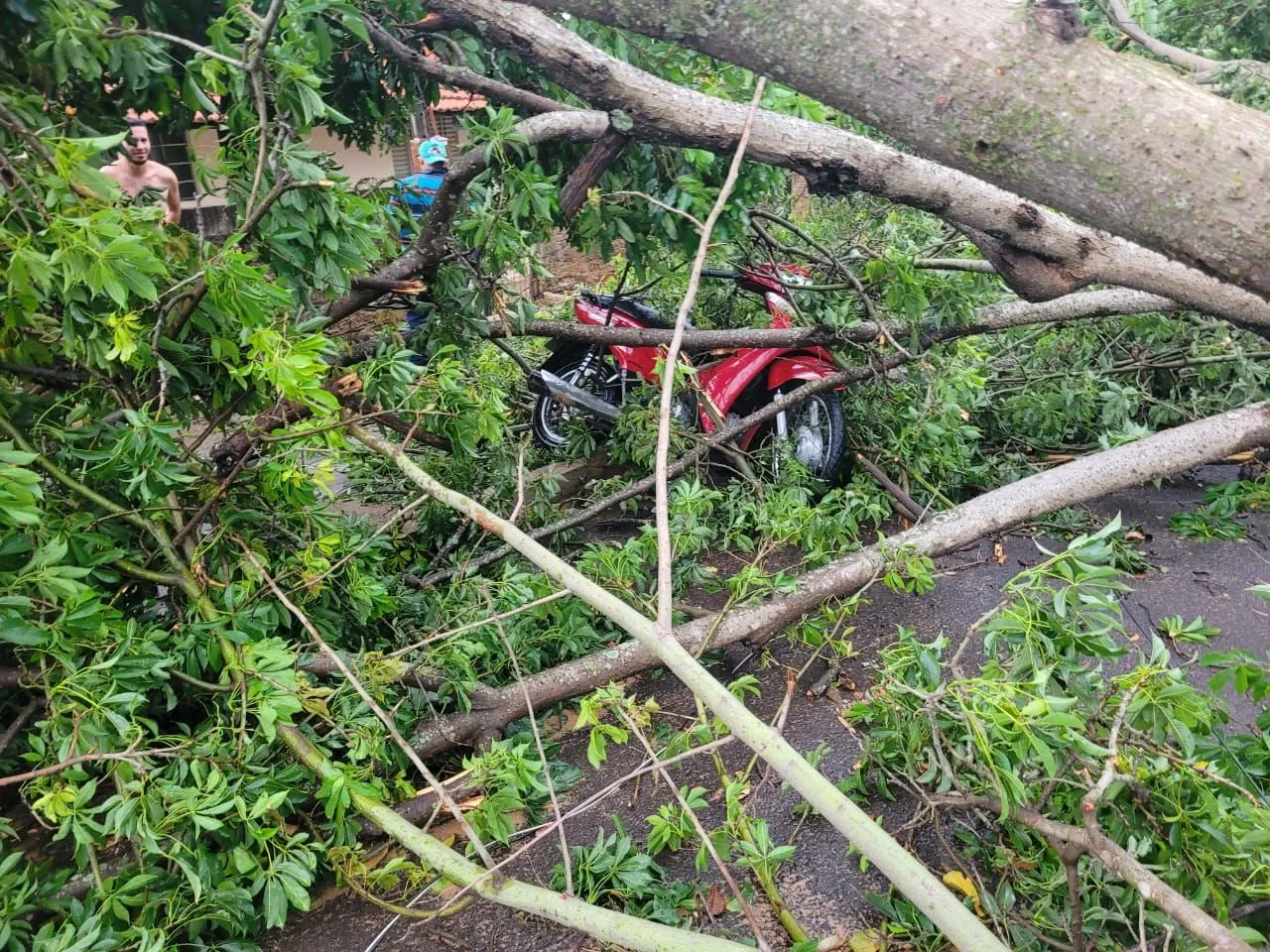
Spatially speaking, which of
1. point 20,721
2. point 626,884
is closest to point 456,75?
point 20,721

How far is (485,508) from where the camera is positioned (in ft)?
8.37

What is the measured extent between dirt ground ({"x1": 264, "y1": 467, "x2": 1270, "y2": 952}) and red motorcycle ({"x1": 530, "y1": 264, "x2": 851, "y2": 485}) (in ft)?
3.26

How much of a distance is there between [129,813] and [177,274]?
1.30 meters

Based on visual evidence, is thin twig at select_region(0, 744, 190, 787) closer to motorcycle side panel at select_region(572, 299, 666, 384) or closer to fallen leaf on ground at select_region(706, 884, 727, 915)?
fallen leaf on ground at select_region(706, 884, 727, 915)

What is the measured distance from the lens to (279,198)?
2158mm

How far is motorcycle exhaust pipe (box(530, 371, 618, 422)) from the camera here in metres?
4.50

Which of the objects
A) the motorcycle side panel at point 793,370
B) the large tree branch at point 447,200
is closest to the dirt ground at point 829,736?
the motorcycle side panel at point 793,370

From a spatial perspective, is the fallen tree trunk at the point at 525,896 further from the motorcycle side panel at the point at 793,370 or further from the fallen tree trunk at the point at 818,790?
the motorcycle side panel at the point at 793,370

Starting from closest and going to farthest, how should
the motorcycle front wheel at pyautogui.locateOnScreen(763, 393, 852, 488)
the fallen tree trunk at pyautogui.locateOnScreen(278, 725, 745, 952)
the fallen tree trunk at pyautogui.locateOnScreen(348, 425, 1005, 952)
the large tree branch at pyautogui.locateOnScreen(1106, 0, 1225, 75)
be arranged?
the fallen tree trunk at pyautogui.locateOnScreen(348, 425, 1005, 952) → the fallen tree trunk at pyautogui.locateOnScreen(278, 725, 745, 952) → the large tree branch at pyautogui.locateOnScreen(1106, 0, 1225, 75) → the motorcycle front wheel at pyautogui.locateOnScreen(763, 393, 852, 488)

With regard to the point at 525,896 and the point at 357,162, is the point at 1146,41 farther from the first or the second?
the point at 357,162

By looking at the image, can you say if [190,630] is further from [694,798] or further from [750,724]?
[750,724]

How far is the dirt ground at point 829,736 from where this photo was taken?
2.05 meters

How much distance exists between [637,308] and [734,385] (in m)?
0.85

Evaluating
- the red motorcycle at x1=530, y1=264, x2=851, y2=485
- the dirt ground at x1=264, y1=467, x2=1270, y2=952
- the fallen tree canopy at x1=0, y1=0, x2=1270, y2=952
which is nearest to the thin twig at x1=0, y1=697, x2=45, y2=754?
the fallen tree canopy at x1=0, y1=0, x2=1270, y2=952
